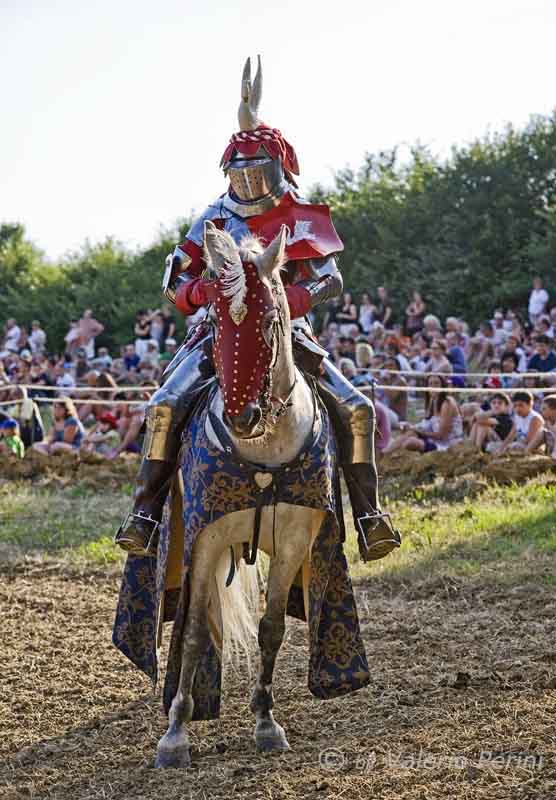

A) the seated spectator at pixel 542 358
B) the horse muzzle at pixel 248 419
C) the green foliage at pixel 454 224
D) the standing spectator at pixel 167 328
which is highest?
the green foliage at pixel 454 224

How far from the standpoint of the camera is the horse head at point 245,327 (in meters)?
4.86

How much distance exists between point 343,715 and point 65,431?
10.8 meters

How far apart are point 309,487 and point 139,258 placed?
1192 inches

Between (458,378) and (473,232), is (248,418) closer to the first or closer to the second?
(458,378)

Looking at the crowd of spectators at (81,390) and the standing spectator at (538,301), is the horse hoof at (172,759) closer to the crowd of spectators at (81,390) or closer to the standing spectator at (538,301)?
the crowd of spectators at (81,390)

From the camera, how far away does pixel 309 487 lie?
547cm

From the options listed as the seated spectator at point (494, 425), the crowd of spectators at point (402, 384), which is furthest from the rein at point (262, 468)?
the seated spectator at point (494, 425)

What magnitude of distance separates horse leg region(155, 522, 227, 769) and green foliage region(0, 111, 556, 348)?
58.9 feet

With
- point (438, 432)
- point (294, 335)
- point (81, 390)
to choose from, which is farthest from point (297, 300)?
point (81, 390)

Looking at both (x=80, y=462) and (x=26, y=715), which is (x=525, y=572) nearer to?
(x=26, y=715)

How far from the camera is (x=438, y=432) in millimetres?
14211

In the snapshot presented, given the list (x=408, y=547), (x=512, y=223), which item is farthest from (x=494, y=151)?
(x=408, y=547)

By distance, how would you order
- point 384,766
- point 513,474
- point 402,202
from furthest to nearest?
point 402,202 → point 513,474 → point 384,766

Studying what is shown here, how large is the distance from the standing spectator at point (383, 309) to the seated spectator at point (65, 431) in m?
7.63
